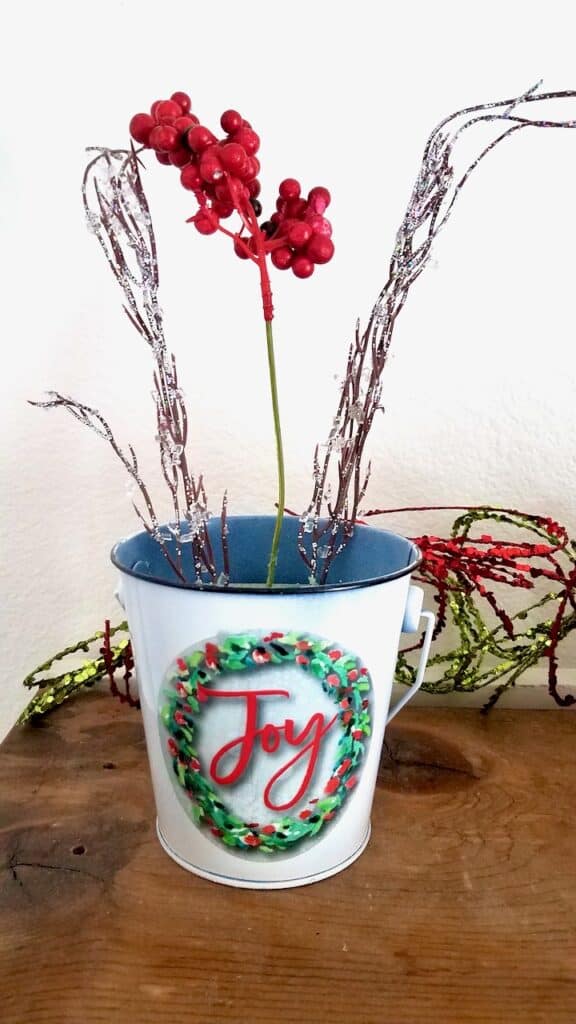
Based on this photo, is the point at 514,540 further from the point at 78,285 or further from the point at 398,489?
the point at 78,285

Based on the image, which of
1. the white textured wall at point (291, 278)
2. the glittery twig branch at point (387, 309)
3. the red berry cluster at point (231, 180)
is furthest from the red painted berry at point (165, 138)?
the white textured wall at point (291, 278)

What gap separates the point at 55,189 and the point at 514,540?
0.42 metres

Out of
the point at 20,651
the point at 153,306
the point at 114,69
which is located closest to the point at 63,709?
the point at 20,651

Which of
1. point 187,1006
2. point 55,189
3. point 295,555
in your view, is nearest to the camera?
point 187,1006

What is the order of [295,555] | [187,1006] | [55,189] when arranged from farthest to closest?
1. [55,189]
2. [295,555]
3. [187,1006]

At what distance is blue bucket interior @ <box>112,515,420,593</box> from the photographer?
429 millimetres

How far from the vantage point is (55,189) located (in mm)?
589

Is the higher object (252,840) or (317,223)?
(317,223)

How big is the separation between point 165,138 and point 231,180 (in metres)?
0.03

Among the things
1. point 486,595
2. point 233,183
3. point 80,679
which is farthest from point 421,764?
point 233,183

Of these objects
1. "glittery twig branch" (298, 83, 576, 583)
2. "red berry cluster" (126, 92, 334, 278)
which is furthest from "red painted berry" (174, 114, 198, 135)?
"glittery twig branch" (298, 83, 576, 583)

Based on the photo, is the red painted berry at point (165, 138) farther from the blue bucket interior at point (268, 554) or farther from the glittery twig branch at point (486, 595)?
the glittery twig branch at point (486, 595)

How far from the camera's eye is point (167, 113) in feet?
1.07

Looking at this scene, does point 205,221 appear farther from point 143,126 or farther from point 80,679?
point 80,679
